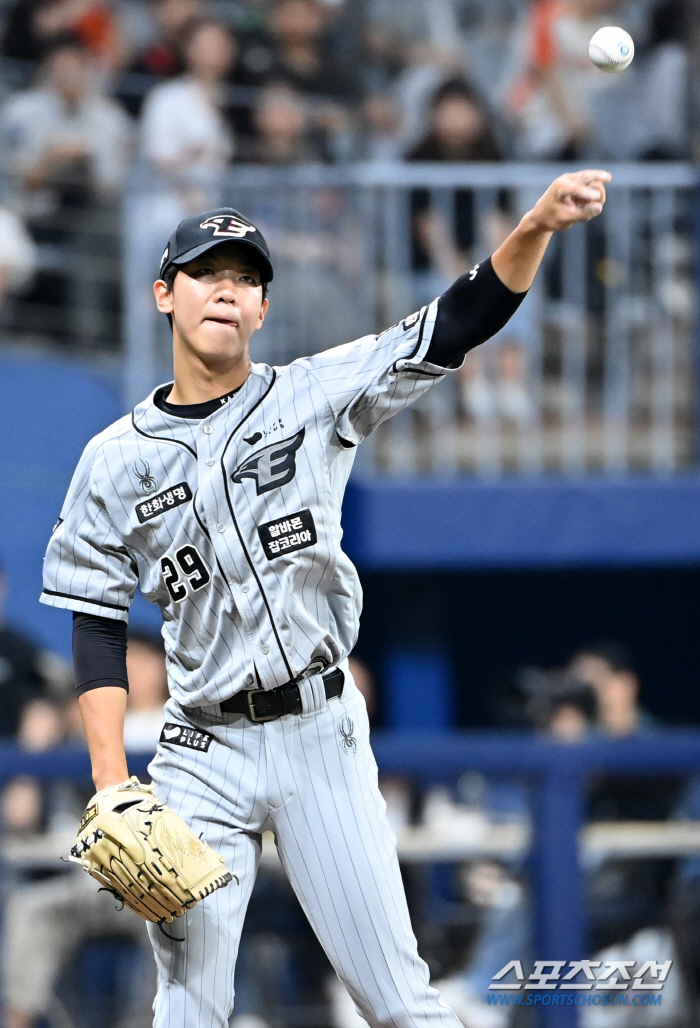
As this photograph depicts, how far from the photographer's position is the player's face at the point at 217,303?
8.95 ft

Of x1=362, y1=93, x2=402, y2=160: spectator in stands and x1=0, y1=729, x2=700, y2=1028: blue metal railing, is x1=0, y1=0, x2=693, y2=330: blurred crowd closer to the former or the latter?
x1=362, y1=93, x2=402, y2=160: spectator in stands

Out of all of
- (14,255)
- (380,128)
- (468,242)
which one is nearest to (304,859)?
(14,255)

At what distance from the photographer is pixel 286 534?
2.74m

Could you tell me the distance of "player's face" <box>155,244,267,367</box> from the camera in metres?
2.73

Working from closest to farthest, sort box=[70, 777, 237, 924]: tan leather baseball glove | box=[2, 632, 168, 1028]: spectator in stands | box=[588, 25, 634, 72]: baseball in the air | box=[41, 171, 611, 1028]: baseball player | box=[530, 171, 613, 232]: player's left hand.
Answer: box=[530, 171, 613, 232]: player's left hand < box=[70, 777, 237, 924]: tan leather baseball glove < box=[41, 171, 611, 1028]: baseball player < box=[588, 25, 634, 72]: baseball in the air < box=[2, 632, 168, 1028]: spectator in stands

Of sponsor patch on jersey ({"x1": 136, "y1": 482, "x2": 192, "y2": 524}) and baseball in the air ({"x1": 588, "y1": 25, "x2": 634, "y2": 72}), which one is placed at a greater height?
baseball in the air ({"x1": 588, "y1": 25, "x2": 634, "y2": 72})

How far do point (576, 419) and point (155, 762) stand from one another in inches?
172

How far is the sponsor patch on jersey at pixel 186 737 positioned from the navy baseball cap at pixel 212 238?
839mm

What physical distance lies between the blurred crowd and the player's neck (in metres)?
3.92

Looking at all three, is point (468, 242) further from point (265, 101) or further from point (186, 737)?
point (186, 737)

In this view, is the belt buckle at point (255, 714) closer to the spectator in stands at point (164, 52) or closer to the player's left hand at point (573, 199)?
the player's left hand at point (573, 199)

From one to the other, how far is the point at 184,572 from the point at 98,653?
246 mm

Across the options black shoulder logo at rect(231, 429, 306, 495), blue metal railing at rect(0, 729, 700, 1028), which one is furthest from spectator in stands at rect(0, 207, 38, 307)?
black shoulder logo at rect(231, 429, 306, 495)

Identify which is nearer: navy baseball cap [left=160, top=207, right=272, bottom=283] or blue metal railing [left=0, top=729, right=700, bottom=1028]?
navy baseball cap [left=160, top=207, right=272, bottom=283]
